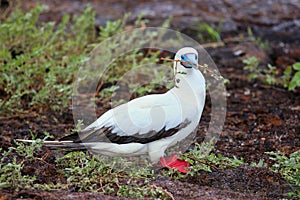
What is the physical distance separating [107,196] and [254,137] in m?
2.14

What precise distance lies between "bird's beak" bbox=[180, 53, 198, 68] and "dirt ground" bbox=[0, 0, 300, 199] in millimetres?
803

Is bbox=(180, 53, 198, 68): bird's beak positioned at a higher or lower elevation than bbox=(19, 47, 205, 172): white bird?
higher

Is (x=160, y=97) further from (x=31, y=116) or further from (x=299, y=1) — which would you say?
(x=299, y=1)

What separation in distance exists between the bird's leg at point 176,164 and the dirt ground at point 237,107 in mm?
99

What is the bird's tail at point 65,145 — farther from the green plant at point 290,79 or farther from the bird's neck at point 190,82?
the green plant at point 290,79

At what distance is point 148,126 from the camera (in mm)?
4207

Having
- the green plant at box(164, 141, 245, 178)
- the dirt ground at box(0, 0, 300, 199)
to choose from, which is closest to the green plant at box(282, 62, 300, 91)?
the dirt ground at box(0, 0, 300, 199)

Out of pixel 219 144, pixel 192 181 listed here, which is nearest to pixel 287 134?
pixel 219 144

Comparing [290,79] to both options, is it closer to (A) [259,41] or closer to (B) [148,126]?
(A) [259,41]

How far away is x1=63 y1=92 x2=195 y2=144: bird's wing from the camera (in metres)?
4.21

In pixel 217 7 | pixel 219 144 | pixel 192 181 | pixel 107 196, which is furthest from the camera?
pixel 217 7

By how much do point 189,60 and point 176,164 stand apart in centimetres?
76

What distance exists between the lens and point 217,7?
9.66m

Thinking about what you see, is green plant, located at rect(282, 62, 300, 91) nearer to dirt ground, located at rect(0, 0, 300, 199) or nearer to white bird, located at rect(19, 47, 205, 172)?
dirt ground, located at rect(0, 0, 300, 199)
